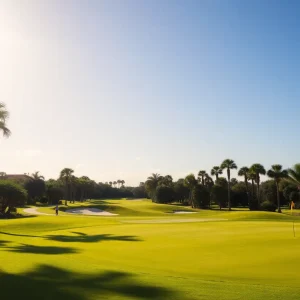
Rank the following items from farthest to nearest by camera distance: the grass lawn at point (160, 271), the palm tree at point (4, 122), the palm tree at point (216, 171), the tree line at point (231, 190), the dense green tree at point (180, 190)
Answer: the dense green tree at point (180, 190) → the palm tree at point (216, 171) → the tree line at point (231, 190) → the palm tree at point (4, 122) → the grass lawn at point (160, 271)

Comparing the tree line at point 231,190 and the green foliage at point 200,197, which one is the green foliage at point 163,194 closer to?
the tree line at point 231,190

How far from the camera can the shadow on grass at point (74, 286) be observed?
10.3 meters

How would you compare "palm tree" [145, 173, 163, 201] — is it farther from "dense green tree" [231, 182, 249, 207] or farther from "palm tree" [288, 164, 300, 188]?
"palm tree" [288, 164, 300, 188]

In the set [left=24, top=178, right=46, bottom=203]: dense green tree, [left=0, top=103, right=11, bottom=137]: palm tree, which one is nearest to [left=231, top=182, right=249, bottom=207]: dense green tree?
[left=24, top=178, right=46, bottom=203]: dense green tree

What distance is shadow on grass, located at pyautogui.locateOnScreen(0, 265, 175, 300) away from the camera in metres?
10.3

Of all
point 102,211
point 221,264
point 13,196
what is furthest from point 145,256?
point 102,211

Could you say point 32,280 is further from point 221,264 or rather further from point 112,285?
point 221,264

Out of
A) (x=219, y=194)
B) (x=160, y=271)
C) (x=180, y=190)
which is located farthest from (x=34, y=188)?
(x=160, y=271)

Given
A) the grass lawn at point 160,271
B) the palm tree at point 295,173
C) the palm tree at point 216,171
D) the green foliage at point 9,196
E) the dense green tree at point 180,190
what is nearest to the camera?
the grass lawn at point 160,271

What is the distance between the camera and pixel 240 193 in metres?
122

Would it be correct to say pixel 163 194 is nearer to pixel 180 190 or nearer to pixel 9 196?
pixel 180 190

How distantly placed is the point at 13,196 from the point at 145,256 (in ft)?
172

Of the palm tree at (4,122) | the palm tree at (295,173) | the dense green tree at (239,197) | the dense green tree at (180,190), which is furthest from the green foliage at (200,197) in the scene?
the palm tree at (4,122)

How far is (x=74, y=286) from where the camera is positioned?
1133 cm
